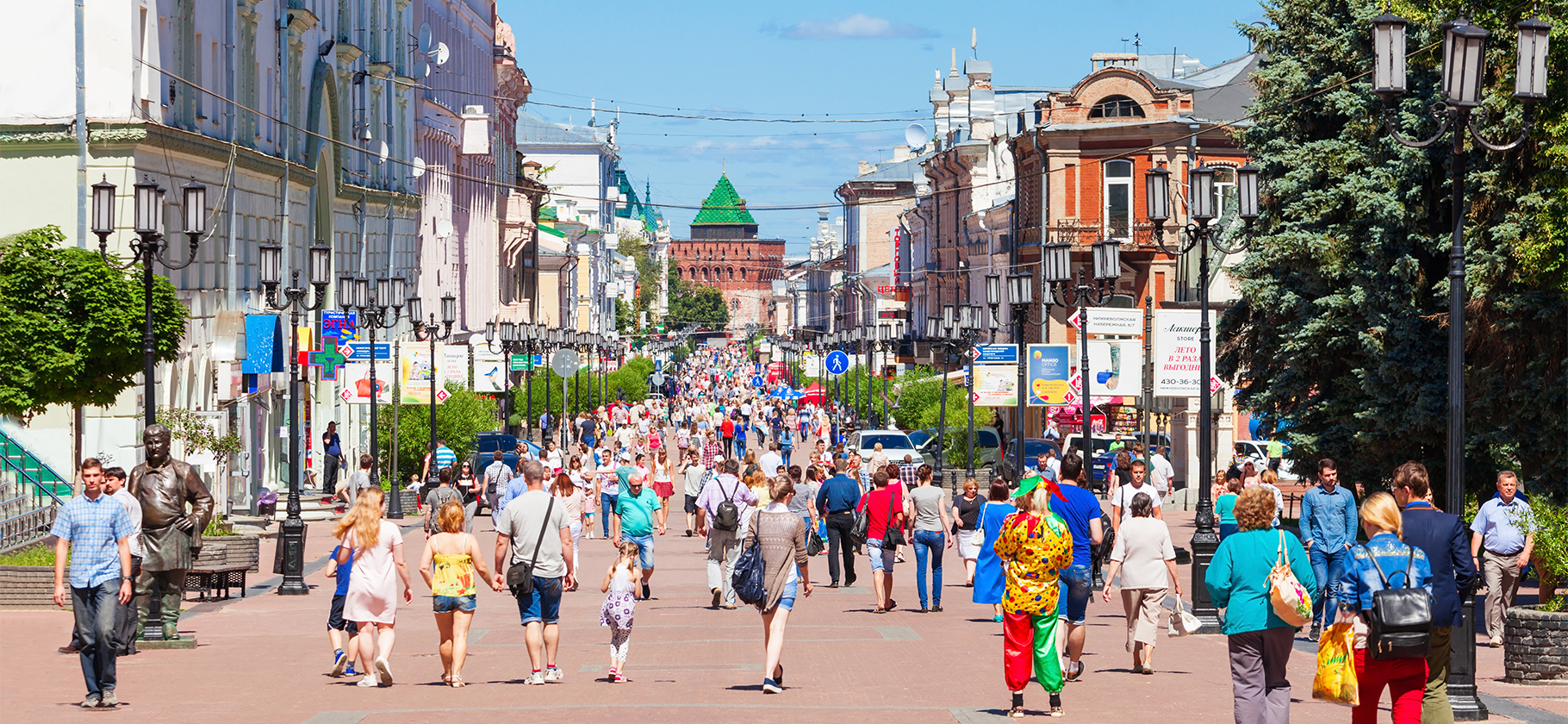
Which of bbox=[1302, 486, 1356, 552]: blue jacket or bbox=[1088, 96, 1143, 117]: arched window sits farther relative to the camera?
bbox=[1088, 96, 1143, 117]: arched window

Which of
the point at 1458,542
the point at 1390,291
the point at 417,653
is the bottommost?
the point at 417,653

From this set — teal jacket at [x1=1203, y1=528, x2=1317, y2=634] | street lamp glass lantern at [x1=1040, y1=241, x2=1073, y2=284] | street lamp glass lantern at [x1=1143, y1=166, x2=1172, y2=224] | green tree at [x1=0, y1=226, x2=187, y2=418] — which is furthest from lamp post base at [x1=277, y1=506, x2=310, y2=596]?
teal jacket at [x1=1203, y1=528, x2=1317, y2=634]

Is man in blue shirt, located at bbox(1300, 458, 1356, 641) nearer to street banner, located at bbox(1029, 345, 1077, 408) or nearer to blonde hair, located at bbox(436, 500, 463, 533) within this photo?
blonde hair, located at bbox(436, 500, 463, 533)

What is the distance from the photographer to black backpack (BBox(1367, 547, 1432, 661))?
30.8 feet

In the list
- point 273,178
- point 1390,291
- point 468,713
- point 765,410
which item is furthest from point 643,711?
point 765,410

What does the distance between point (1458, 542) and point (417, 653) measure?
9.45 meters

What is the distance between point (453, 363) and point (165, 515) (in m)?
29.8

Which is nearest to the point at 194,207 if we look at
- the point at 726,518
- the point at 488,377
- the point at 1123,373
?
the point at 726,518

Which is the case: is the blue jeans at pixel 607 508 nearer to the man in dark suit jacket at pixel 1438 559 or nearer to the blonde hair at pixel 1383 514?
the man in dark suit jacket at pixel 1438 559

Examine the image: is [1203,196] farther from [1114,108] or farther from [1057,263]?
[1114,108]

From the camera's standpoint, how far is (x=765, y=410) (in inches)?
2990

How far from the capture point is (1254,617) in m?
10.3

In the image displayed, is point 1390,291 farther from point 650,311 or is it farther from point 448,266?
point 650,311

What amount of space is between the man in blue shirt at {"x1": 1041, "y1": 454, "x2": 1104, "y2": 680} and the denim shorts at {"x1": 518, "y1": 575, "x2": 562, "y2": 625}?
12.8 ft
